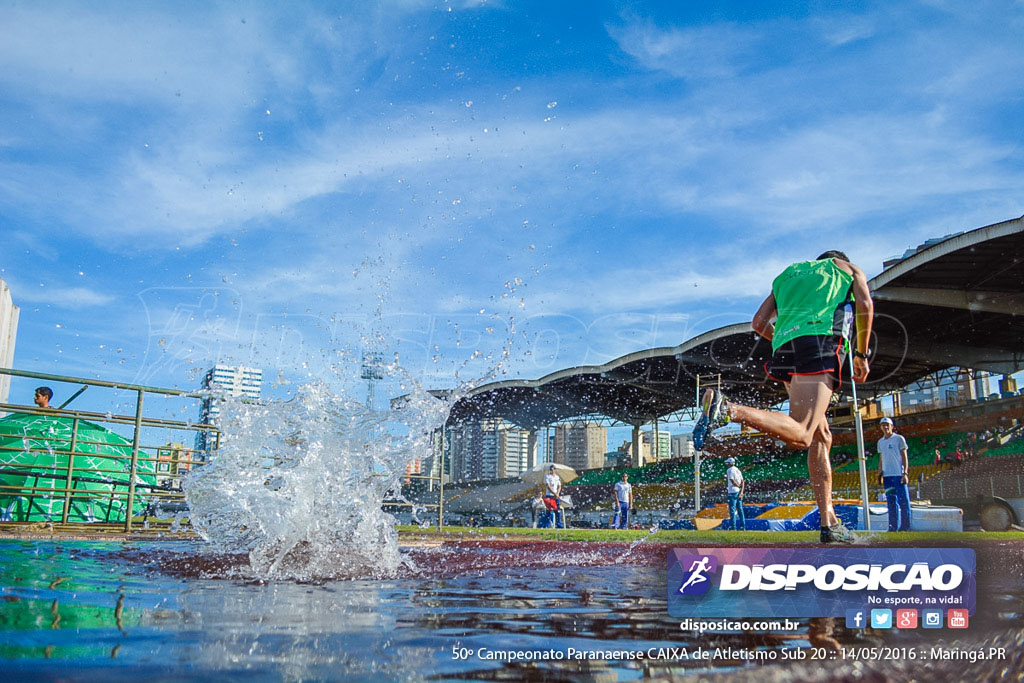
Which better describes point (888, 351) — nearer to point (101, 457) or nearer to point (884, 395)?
point (884, 395)

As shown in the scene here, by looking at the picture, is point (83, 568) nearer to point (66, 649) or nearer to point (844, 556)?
point (66, 649)

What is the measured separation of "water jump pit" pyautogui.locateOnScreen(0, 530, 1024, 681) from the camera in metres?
1.60

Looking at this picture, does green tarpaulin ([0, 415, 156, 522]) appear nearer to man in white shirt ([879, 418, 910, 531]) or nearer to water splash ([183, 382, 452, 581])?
water splash ([183, 382, 452, 581])

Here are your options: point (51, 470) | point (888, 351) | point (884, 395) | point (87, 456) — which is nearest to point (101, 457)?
point (87, 456)

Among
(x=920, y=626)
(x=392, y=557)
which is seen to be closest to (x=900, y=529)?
(x=392, y=557)

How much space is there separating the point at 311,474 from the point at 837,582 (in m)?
4.37

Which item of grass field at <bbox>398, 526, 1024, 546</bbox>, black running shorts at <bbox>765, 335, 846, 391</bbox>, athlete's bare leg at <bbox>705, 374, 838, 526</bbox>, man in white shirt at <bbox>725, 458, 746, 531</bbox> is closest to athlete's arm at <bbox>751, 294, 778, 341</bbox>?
black running shorts at <bbox>765, 335, 846, 391</bbox>

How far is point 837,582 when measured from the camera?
2.09 meters

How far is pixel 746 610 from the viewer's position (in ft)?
6.84

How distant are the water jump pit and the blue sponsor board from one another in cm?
6

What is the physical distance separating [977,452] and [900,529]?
2070 cm

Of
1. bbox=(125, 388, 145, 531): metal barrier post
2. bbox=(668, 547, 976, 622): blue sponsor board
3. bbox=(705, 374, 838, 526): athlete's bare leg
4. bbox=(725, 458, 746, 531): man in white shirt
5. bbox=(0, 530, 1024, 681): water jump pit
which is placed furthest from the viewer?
bbox=(725, 458, 746, 531): man in white shirt

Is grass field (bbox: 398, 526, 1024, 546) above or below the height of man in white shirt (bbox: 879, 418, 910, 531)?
below

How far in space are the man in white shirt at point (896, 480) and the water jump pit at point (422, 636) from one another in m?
5.32
